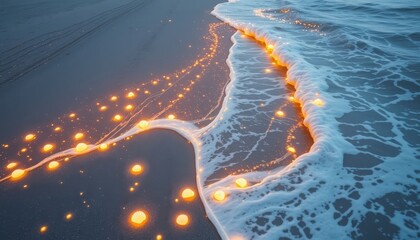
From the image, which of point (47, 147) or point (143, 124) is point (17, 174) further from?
point (143, 124)

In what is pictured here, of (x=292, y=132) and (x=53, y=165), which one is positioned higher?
(x=53, y=165)

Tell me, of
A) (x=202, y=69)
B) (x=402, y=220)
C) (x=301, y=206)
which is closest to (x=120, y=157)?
(x=301, y=206)

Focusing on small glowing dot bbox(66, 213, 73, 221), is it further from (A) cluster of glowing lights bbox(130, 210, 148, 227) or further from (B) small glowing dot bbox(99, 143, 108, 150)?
(B) small glowing dot bbox(99, 143, 108, 150)

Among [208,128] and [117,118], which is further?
[117,118]

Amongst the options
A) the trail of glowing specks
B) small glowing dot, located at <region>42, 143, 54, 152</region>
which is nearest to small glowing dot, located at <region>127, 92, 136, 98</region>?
the trail of glowing specks

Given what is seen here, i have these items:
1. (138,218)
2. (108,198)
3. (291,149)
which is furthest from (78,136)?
(291,149)

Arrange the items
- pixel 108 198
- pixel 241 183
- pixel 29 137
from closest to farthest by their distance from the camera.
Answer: pixel 108 198
pixel 241 183
pixel 29 137

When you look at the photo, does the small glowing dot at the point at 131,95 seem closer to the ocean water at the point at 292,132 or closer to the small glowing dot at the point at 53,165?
the ocean water at the point at 292,132

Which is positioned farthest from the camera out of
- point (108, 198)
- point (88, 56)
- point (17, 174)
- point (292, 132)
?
point (88, 56)
